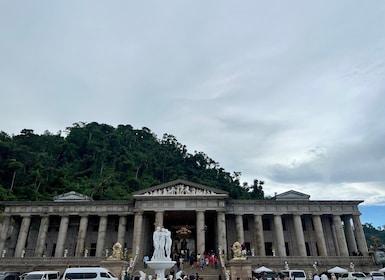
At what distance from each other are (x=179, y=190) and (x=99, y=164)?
38772 millimetres

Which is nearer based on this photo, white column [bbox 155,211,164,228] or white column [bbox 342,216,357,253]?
white column [bbox 155,211,164,228]

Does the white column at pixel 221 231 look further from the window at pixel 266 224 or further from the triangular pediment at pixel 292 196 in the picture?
the triangular pediment at pixel 292 196

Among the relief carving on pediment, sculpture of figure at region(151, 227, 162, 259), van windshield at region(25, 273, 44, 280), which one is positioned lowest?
van windshield at region(25, 273, 44, 280)

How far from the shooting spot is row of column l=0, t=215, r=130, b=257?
128 ft

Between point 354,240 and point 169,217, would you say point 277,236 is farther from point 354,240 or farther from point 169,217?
point 169,217

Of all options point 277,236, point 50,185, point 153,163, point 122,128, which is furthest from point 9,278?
point 122,128

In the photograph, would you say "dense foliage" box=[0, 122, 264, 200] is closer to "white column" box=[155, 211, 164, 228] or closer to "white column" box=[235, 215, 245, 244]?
"white column" box=[155, 211, 164, 228]

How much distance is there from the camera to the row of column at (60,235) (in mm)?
38969


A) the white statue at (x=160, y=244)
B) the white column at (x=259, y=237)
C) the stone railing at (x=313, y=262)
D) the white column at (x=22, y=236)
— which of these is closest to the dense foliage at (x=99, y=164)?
the white column at (x=22, y=236)

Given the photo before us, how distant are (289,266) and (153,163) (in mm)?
52742

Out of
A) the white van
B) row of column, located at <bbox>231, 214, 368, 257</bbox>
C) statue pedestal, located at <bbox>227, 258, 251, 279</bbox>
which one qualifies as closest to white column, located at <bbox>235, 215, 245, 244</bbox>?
row of column, located at <bbox>231, 214, 368, 257</bbox>

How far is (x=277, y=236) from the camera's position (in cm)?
3978

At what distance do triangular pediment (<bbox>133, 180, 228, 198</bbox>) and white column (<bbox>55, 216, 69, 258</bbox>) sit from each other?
→ 35.8 ft

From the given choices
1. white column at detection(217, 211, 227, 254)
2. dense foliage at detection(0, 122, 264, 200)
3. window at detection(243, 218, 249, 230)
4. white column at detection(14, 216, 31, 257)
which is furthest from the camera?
dense foliage at detection(0, 122, 264, 200)
